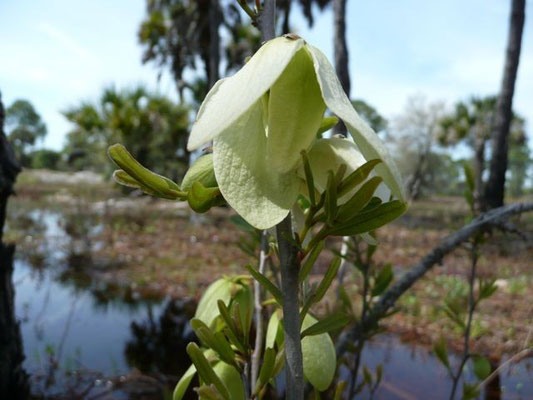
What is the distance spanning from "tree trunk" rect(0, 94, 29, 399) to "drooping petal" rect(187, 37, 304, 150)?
140 cm

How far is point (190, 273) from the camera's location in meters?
Answer: 4.07

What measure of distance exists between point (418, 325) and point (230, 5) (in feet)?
31.4

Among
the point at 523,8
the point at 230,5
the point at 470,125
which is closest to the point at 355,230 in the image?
the point at 523,8

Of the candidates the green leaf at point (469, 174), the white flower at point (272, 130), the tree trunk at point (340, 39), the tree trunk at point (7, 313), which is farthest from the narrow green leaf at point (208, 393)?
the tree trunk at point (340, 39)

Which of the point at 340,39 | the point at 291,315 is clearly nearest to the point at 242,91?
the point at 291,315

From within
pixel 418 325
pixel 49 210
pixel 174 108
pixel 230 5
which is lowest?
pixel 418 325

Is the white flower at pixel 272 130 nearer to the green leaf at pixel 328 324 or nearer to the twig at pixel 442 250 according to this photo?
the green leaf at pixel 328 324

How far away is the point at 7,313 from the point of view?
1.38m

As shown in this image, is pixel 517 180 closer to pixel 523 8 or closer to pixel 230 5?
pixel 230 5

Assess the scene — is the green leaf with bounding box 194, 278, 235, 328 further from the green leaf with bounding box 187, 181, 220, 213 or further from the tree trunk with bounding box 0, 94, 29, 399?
the tree trunk with bounding box 0, 94, 29, 399

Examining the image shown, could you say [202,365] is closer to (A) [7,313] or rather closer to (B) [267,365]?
Result: (B) [267,365]

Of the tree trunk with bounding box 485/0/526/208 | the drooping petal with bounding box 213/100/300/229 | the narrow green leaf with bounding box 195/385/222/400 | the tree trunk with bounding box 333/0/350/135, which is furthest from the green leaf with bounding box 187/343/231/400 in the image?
the tree trunk with bounding box 485/0/526/208

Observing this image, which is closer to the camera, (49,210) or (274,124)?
(274,124)

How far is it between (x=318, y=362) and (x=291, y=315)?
0.15 metres
